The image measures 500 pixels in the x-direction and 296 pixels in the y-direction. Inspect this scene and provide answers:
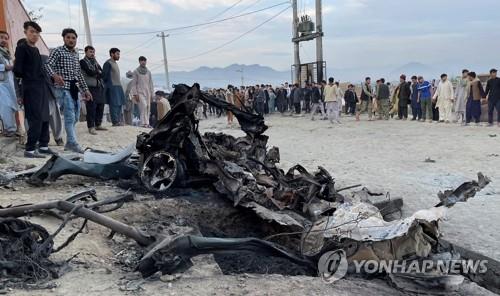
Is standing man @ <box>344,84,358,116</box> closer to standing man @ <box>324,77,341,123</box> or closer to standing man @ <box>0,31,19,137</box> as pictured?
standing man @ <box>324,77,341,123</box>

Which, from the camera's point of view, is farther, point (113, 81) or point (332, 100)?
point (332, 100)

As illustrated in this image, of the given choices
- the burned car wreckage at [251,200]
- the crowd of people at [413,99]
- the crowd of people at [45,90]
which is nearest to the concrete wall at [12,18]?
the crowd of people at [45,90]

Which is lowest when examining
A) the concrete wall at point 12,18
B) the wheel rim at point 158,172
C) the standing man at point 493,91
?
the wheel rim at point 158,172

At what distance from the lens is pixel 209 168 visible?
5176 millimetres

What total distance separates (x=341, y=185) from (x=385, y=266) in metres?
3.74

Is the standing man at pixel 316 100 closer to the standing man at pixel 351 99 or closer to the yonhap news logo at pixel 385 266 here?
the standing man at pixel 351 99

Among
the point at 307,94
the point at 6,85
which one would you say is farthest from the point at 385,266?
the point at 307,94

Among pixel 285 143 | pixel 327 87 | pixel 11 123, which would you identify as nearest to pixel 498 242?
pixel 11 123

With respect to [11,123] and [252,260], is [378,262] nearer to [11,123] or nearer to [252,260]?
[252,260]

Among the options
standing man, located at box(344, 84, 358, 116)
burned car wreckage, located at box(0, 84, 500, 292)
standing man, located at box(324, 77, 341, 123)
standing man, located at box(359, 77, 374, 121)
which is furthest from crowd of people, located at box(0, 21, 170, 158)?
standing man, located at box(344, 84, 358, 116)

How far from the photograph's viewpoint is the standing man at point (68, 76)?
7207mm

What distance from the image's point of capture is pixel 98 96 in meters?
8.91

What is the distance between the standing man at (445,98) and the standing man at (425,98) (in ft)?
1.47

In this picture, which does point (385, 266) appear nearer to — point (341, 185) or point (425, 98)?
point (341, 185)
